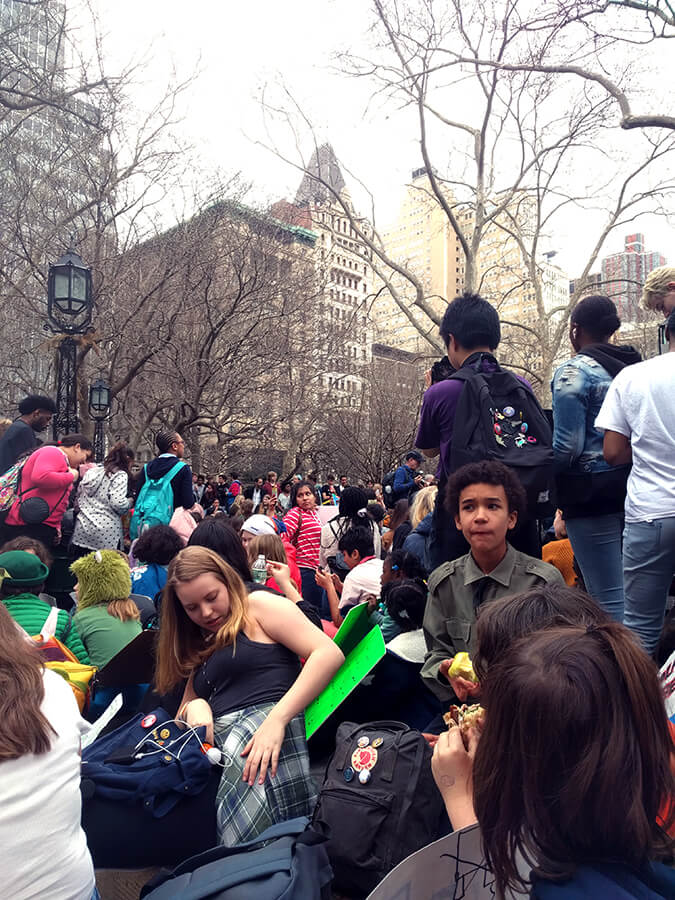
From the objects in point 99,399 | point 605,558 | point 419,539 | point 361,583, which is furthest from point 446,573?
point 99,399

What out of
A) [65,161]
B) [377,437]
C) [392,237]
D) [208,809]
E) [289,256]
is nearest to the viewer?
[208,809]

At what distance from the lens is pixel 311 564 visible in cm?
734

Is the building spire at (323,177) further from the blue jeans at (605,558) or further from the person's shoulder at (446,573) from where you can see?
the person's shoulder at (446,573)

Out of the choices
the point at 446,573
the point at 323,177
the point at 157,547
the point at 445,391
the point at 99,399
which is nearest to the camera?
the point at 446,573

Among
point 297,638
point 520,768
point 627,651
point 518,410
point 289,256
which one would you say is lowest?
point 297,638

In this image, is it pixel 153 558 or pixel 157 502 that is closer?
pixel 153 558

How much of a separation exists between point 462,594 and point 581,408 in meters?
1.16

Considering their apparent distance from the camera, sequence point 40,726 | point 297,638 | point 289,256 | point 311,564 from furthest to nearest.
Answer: point 289,256, point 311,564, point 297,638, point 40,726

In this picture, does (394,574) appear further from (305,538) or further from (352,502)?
(305,538)

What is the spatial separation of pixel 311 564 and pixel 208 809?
15.7ft

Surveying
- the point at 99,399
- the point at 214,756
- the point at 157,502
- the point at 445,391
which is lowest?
the point at 214,756

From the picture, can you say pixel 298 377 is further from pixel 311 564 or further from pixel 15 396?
pixel 311 564

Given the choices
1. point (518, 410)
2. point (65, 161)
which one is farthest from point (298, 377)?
point (518, 410)

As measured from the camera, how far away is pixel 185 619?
318 cm
